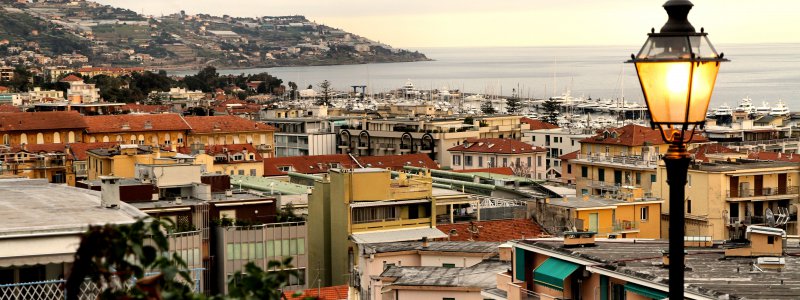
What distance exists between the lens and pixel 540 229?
29969mm

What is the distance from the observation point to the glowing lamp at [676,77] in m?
5.11

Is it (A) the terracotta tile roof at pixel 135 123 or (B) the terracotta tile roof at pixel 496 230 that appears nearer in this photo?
(B) the terracotta tile roof at pixel 496 230

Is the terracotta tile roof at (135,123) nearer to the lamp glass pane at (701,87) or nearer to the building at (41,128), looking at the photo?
the building at (41,128)

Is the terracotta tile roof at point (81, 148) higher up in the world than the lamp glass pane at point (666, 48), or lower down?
lower down

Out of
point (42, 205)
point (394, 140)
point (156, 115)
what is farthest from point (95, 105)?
point (42, 205)

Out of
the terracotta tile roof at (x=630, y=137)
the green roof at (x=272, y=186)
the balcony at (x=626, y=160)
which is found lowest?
the green roof at (x=272, y=186)

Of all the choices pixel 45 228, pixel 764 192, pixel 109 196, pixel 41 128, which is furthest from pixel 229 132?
pixel 45 228

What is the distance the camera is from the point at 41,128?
60.0 metres

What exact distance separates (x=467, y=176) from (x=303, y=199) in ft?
34.7

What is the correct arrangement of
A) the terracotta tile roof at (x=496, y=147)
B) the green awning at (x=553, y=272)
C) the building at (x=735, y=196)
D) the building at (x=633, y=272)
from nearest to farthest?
1. the building at (x=633, y=272)
2. the green awning at (x=553, y=272)
3. the building at (x=735, y=196)
4. the terracotta tile roof at (x=496, y=147)

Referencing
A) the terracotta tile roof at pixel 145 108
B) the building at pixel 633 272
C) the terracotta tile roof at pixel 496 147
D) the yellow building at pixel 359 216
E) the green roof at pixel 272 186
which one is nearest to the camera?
the building at pixel 633 272

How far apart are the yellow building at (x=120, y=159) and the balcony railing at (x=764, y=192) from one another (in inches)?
512

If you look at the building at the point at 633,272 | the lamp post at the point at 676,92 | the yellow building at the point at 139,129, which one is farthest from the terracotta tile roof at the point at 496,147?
the lamp post at the point at 676,92

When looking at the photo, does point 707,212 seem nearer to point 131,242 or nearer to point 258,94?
point 131,242
